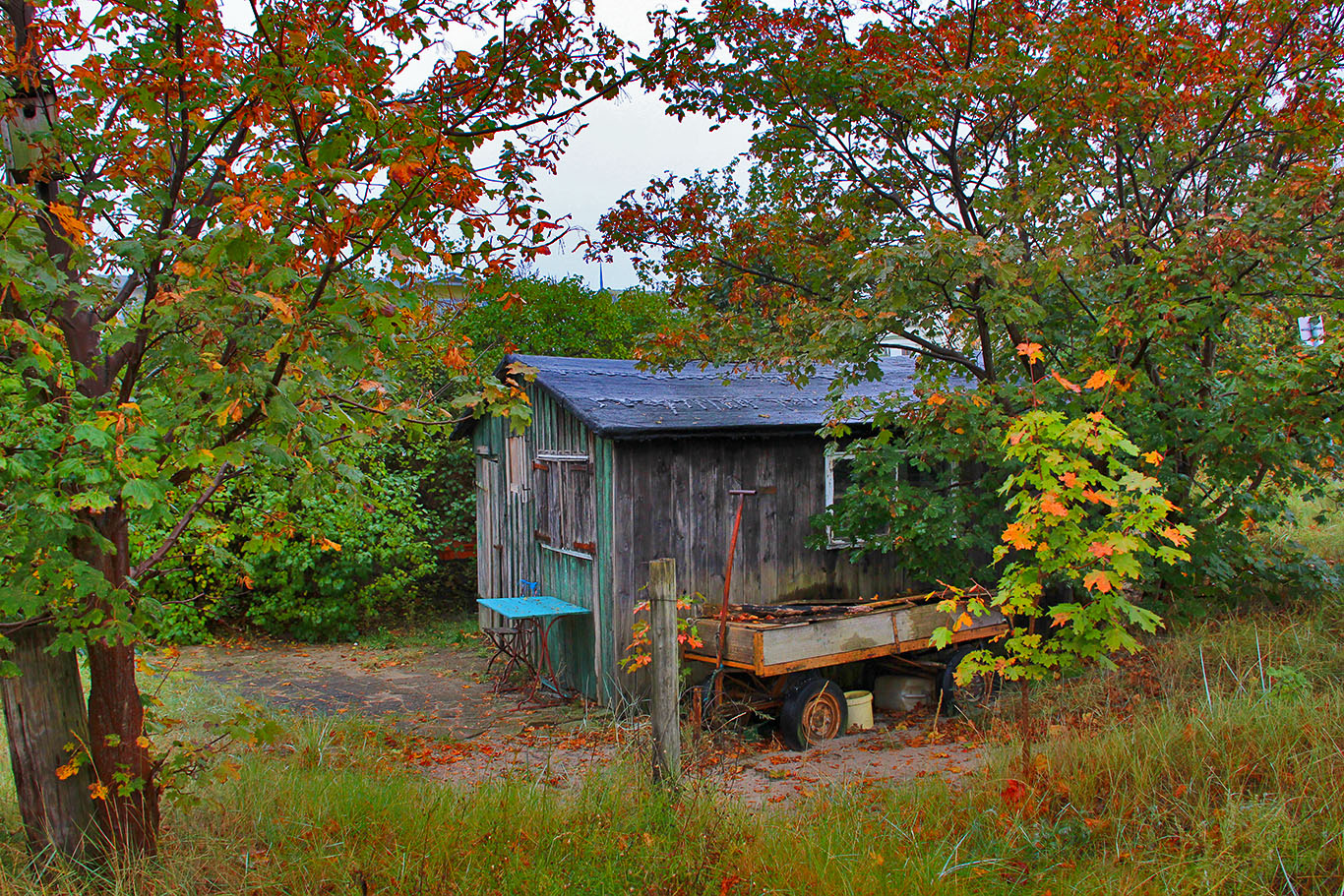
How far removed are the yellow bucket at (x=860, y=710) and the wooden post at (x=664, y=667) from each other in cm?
405

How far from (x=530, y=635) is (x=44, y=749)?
7142 mm

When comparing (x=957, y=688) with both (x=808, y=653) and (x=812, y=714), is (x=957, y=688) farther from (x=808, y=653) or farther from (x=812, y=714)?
(x=808, y=653)

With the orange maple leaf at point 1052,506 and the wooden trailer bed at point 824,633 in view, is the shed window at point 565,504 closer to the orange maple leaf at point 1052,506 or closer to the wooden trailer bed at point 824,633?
the wooden trailer bed at point 824,633

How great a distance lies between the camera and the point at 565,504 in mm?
9852

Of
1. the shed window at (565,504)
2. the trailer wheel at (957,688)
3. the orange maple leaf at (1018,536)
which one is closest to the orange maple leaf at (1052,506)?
the orange maple leaf at (1018,536)

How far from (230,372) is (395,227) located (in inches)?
32.7

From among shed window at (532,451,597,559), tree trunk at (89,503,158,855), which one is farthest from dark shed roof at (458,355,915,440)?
tree trunk at (89,503,158,855)

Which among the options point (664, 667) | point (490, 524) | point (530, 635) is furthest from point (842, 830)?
point (490, 524)

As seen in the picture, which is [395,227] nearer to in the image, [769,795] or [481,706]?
[769,795]

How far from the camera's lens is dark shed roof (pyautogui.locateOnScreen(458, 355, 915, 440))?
342 inches

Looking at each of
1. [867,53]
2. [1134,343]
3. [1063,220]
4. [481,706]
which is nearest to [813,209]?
[867,53]

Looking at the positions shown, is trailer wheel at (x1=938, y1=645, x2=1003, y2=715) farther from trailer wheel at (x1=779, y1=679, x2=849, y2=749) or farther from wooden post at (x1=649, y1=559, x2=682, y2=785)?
wooden post at (x1=649, y1=559, x2=682, y2=785)

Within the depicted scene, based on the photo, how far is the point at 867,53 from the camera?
789 centimetres

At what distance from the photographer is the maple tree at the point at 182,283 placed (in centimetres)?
297
